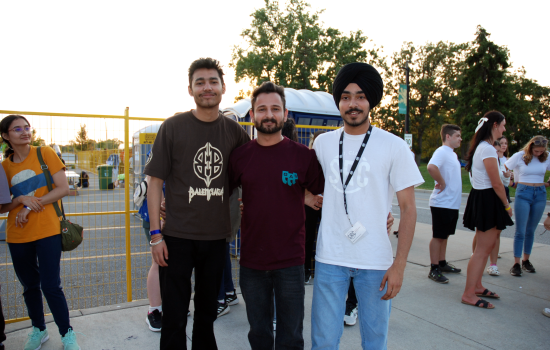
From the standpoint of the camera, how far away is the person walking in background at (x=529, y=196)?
506 cm

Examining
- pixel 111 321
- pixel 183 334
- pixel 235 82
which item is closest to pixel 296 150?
pixel 183 334

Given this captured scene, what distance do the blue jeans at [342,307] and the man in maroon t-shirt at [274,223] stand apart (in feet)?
0.61

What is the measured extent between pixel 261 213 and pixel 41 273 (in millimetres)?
1942

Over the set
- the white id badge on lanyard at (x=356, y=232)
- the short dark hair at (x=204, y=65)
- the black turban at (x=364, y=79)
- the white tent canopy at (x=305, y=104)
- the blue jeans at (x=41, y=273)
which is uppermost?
the white tent canopy at (x=305, y=104)

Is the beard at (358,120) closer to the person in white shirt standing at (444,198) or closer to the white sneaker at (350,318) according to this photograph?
the white sneaker at (350,318)

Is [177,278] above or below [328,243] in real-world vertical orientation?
below

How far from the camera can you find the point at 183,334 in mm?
2416

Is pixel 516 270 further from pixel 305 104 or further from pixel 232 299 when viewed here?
pixel 305 104

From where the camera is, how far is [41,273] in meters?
2.83

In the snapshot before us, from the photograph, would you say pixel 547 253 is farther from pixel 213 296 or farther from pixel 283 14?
pixel 283 14

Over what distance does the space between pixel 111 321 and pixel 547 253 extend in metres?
6.79

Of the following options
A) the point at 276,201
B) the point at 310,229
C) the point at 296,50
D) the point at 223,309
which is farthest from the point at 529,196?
the point at 296,50

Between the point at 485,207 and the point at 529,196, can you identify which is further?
the point at 529,196

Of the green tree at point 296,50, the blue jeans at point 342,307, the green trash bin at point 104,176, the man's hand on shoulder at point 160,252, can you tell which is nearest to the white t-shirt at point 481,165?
the blue jeans at point 342,307
